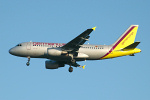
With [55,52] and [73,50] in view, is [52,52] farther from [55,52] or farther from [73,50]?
[73,50]

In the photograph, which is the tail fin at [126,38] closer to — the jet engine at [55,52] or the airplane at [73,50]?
the airplane at [73,50]

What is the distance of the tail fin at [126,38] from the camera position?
2881 inches

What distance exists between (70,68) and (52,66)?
414cm

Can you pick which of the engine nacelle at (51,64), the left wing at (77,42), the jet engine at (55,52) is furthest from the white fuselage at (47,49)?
the engine nacelle at (51,64)

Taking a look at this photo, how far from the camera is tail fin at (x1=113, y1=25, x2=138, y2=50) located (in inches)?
2881

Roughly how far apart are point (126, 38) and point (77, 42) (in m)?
12.8

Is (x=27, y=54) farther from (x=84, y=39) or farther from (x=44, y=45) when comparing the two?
(x=84, y=39)

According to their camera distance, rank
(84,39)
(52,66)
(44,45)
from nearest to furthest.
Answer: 1. (84,39)
2. (44,45)
3. (52,66)

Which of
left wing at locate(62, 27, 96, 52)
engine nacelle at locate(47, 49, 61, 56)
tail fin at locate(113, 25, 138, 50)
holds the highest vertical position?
tail fin at locate(113, 25, 138, 50)

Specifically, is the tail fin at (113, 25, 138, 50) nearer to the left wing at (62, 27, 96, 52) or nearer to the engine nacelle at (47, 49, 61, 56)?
the left wing at (62, 27, 96, 52)

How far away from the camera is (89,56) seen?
70312 millimetres

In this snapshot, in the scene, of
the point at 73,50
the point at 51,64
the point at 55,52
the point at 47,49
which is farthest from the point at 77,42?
the point at 51,64

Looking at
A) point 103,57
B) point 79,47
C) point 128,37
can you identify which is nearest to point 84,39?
point 79,47

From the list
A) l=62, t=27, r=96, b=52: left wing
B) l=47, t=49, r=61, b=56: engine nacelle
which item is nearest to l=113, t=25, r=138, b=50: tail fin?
l=62, t=27, r=96, b=52: left wing
